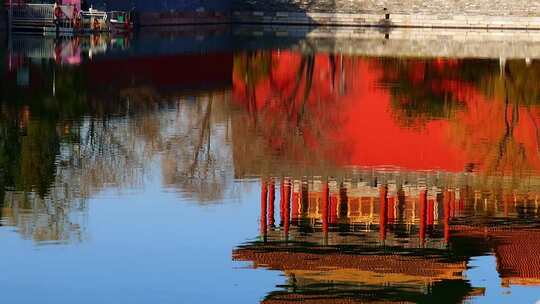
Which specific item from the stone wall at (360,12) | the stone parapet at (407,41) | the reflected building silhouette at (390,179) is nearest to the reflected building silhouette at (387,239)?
the reflected building silhouette at (390,179)

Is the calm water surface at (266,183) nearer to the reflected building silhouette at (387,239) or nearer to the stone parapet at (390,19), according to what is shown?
the reflected building silhouette at (387,239)

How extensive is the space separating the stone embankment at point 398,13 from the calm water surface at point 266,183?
27067 millimetres

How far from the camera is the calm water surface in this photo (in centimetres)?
1095

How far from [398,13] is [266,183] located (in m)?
44.8

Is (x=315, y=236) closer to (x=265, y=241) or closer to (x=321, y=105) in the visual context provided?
(x=265, y=241)

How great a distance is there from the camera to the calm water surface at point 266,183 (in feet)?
35.9

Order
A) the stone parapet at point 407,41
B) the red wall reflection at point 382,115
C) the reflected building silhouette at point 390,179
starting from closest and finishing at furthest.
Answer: the reflected building silhouette at point 390,179
the red wall reflection at point 382,115
the stone parapet at point 407,41

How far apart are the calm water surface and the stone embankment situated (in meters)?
27.1

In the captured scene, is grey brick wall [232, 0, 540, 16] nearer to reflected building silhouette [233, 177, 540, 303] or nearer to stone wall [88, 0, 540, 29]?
stone wall [88, 0, 540, 29]

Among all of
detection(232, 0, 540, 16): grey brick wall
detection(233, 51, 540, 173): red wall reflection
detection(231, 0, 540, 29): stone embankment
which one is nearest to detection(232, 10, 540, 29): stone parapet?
detection(231, 0, 540, 29): stone embankment

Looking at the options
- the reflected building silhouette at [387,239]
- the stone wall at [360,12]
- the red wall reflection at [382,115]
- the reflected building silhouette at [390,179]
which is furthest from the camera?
the stone wall at [360,12]

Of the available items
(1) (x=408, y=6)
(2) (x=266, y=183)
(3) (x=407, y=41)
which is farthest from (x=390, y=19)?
(2) (x=266, y=183)

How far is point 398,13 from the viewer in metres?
60.2

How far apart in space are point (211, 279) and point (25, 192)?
399 centimetres
